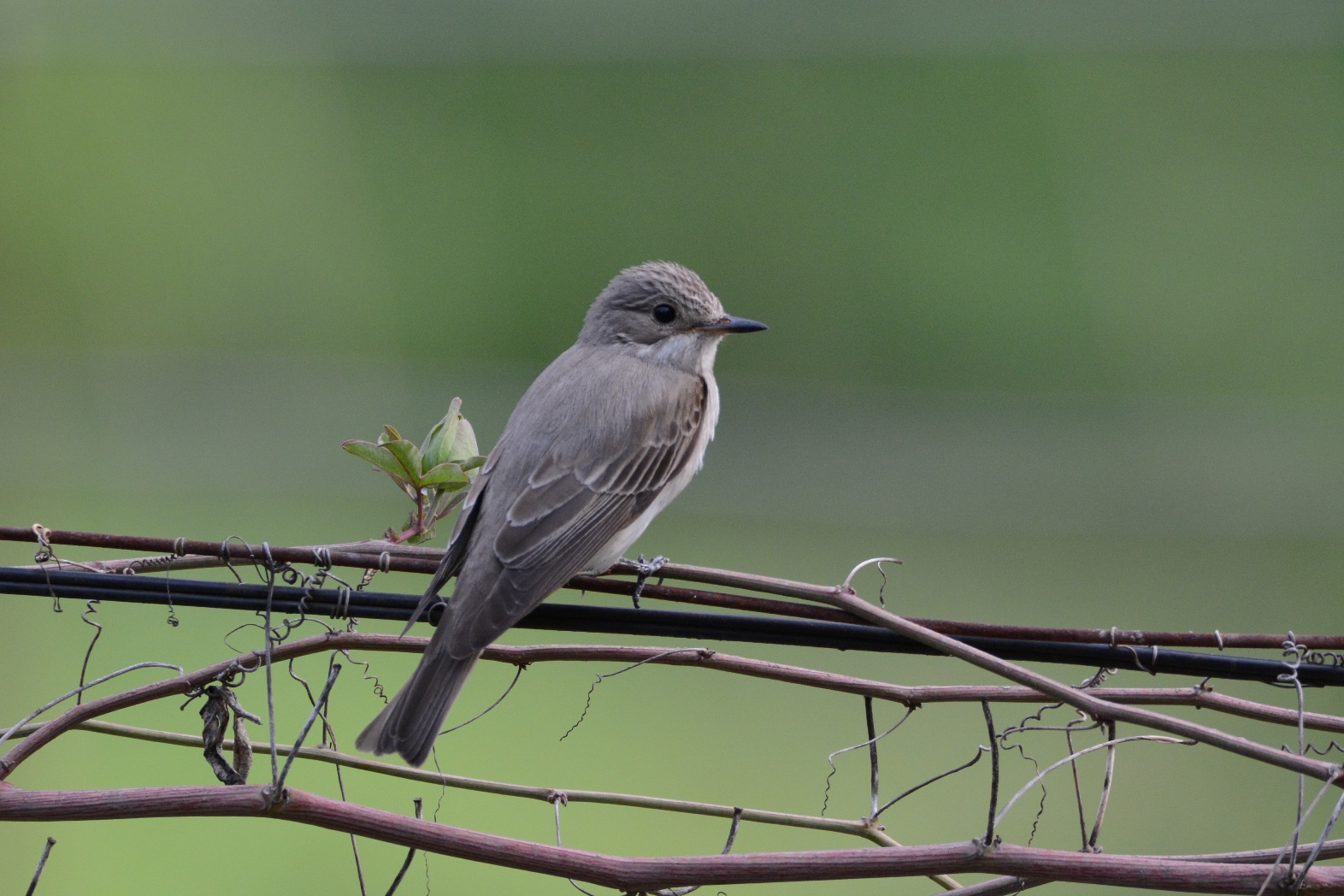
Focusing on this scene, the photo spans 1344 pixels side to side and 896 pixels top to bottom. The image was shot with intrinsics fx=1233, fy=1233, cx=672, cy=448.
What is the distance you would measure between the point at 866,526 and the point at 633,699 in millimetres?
2680

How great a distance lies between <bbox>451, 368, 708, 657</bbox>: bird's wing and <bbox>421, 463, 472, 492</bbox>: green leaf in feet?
→ 1.26

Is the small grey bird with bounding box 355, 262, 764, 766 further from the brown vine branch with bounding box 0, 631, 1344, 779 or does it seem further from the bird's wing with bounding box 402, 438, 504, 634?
the brown vine branch with bounding box 0, 631, 1344, 779

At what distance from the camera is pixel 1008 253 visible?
27.8 ft

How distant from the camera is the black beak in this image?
12.0ft

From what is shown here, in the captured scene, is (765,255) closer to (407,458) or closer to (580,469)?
(580,469)

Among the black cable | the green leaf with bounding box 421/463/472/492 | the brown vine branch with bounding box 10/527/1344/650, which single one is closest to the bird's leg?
the brown vine branch with bounding box 10/527/1344/650

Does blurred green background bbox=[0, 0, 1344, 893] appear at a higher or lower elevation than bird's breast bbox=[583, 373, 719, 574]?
higher

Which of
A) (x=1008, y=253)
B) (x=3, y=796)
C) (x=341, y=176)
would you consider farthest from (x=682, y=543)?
(x=3, y=796)

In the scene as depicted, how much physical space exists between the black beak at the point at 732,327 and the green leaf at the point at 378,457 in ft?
5.58

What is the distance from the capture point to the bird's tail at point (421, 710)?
2.22 meters

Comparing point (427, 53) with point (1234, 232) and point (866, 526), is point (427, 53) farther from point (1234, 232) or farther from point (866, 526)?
point (1234, 232)

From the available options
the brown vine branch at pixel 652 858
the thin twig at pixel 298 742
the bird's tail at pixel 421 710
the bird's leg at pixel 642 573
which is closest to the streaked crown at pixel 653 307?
the bird's leg at pixel 642 573

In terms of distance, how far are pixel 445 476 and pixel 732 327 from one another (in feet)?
5.69

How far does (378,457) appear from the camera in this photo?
2125mm
